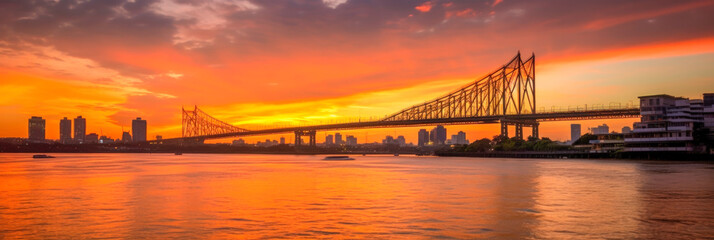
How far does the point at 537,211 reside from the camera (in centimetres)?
2698

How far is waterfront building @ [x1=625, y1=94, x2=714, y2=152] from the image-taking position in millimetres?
107875

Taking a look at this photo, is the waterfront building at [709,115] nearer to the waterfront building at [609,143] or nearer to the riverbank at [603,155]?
the riverbank at [603,155]

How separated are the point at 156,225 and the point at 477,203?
16597mm

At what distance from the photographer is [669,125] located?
110000 mm

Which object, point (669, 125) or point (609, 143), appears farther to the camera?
point (609, 143)

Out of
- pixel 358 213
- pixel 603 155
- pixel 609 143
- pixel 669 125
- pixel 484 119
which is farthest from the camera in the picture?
pixel 484 119

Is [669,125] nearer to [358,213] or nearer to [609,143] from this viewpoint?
[609,143]

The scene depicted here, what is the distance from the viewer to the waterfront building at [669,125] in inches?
4247

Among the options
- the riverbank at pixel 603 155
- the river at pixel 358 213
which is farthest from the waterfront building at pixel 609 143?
the river at pixel 358 213

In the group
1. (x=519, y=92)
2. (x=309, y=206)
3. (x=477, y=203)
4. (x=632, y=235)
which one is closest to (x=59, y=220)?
(x=309, y=206)

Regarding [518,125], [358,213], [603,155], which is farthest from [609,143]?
[358,213]

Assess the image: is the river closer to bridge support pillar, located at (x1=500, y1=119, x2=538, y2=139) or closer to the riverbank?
the riverbank

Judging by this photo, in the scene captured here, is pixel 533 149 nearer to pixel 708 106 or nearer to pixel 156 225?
pixel 708 106

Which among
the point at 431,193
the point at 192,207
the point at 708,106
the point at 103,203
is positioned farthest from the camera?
the point at 708,106
